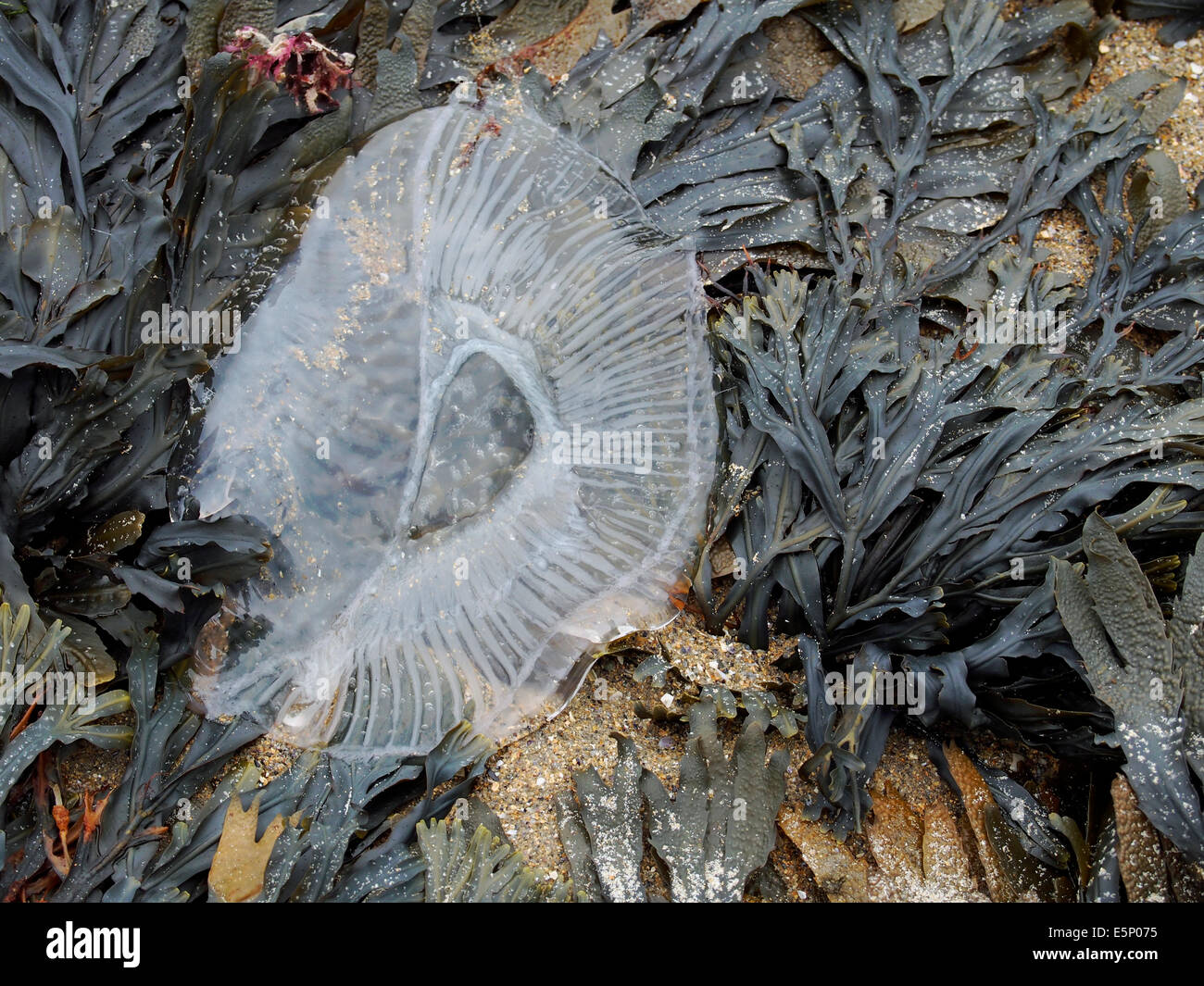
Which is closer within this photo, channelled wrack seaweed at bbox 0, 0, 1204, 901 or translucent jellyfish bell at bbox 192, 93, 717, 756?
channelled wrack seaweed at bbox 0, 0, 1204, 901

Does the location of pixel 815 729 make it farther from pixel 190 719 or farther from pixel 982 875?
pixel 190 719

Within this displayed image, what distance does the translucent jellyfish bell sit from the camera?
2.37 m

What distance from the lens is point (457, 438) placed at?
252 cm

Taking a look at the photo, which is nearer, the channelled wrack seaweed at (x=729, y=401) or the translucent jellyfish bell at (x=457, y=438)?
the channelled wrack seaweed at (x=729, y=401)

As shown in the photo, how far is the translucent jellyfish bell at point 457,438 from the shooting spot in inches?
93.2

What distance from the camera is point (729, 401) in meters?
2.54

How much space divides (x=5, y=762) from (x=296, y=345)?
3.61 ft

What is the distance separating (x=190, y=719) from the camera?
221 cm

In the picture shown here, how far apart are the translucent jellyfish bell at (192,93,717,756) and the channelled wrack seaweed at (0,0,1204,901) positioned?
0.32ft

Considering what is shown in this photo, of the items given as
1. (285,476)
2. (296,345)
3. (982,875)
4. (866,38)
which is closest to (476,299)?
(296,345)

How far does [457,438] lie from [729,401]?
0.69 meters

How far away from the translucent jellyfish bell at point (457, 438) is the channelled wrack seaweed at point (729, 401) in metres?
0.10
